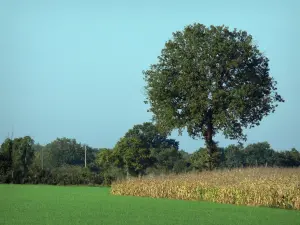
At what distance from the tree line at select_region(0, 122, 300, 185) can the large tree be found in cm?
259

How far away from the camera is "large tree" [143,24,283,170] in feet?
119

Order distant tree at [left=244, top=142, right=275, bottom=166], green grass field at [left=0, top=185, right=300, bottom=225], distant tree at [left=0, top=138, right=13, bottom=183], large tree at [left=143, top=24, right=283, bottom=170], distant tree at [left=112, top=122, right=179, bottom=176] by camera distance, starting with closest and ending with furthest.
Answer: green grass field at [left=0, top=185, right=300, bottom=225] < large tree at [left=143, top=24, right=283, bottom=170] < distant tree at [left=0, top=138, right=13, bottom=183] < distant tree at [left=112, top=122, right=179, bottom=176] < distant tree at [left=244, top=142, right=275, bottom=166]

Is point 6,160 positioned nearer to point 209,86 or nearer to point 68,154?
point 209,86

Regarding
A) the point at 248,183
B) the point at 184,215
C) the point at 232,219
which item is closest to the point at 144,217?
the point at 184,215

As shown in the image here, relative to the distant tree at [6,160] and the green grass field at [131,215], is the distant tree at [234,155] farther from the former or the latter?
the green grass field at [131,215]

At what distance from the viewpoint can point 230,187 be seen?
23.9m

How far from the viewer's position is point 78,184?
43500 millimetres

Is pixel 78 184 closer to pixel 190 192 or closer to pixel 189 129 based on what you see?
pixel 189 129

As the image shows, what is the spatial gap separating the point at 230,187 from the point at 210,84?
45.5 ft

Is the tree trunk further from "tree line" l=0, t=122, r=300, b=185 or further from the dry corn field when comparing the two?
the dry corn field

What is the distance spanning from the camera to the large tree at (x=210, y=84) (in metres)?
36.4

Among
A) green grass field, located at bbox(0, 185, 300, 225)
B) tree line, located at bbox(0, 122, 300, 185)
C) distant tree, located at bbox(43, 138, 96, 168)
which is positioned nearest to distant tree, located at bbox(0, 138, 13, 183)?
tree line, located at bbox(0, 122, 300, 185)

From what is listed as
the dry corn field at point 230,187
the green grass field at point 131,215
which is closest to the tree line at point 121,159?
the dry corn field at point 230,187

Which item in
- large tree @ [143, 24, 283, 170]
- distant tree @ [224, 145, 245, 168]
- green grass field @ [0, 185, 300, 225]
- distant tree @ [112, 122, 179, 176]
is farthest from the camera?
distant tree @ [224, 145, 245, 168]
